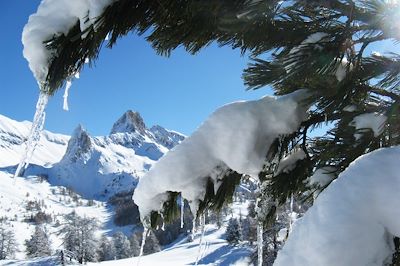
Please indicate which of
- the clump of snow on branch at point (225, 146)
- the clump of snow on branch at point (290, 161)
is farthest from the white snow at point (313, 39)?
the clump of snow on branch at point (290, 161)

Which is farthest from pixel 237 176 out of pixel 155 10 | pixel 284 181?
pixel 155 10

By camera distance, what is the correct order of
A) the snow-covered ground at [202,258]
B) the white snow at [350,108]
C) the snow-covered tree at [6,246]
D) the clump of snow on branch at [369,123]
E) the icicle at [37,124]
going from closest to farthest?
the icicle at [37,124]
the clump of snow on branch at [369,123]
the white snow at [350,108]
the snow-covered ground at [202,258]
the snow-covered tree at [6,246]

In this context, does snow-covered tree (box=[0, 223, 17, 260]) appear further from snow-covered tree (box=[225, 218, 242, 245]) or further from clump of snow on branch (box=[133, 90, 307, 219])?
clump of snow on branch (box=[133, 90, 307, 219])

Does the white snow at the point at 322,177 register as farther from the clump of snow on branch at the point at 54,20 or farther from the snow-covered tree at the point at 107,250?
the snow-covered tree at the point at 107,250

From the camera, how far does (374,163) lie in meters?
0.96

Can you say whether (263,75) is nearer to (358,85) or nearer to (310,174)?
(358,85)

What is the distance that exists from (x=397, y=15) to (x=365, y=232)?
3.43ft

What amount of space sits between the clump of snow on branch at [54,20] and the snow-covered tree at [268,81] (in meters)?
0.02

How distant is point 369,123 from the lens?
1.78m

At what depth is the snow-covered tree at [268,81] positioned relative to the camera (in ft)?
4.95

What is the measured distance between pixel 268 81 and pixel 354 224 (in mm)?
877

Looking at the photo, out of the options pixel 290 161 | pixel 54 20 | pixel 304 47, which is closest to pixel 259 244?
pixel 290 161

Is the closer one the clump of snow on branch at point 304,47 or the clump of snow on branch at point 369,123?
the clump of snow on branch at point 304,47

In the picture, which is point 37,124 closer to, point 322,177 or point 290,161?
point 290,161
